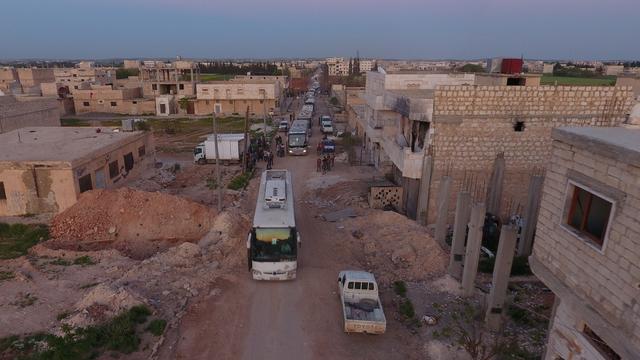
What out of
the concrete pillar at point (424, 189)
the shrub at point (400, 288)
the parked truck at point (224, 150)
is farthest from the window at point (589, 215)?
the parked truck at point (224, 150)

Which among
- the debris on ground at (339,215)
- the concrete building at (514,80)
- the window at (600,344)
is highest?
the concrete building at (514,80)

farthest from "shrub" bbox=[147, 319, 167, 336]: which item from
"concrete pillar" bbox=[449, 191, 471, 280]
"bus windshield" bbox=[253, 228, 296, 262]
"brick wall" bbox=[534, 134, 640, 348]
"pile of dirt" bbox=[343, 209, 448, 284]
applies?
"brick wall" bbox=[534, 134, 640, 348]

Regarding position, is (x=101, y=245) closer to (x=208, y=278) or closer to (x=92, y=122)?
(x=208, y=278)

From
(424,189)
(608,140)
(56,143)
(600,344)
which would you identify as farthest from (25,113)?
(600,344)

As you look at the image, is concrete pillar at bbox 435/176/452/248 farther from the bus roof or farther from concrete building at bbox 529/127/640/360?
concrete building at bbox 529/127/640/360

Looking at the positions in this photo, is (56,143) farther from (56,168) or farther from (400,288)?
(400,288)

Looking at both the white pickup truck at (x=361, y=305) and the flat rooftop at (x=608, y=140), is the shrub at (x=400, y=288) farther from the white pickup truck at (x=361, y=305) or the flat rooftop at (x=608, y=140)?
the flat rooftop at (x=608, y=140)
